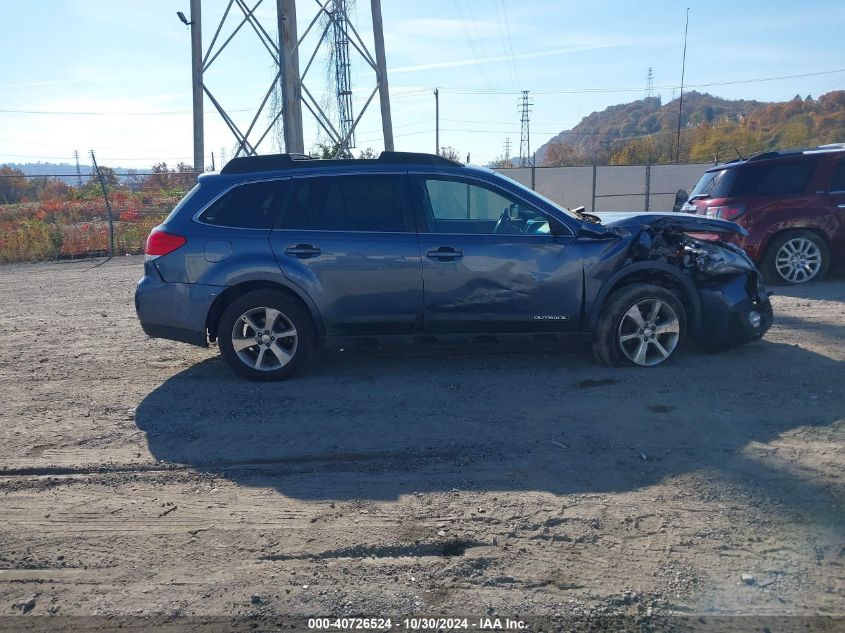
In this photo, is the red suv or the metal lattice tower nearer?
the red suv

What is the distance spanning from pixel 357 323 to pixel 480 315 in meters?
1.07

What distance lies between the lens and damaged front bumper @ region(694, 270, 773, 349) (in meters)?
6.59

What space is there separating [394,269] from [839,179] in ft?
24.6

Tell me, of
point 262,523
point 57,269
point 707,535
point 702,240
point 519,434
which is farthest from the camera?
point 57,269

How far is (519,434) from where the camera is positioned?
5121 mm

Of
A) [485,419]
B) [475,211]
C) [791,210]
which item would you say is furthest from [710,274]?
[791,210]

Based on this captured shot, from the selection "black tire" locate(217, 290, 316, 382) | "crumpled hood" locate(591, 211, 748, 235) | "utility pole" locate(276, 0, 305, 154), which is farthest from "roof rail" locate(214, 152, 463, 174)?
"utility pole" locate(276, 0, 305, 154)

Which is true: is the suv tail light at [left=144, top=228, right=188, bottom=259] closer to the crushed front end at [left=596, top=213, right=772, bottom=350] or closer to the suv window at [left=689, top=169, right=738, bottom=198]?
the crushed front end at [left=596, top=213, right=772, bottom=350]

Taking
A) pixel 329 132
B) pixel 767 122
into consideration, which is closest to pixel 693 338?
pixel 329 132

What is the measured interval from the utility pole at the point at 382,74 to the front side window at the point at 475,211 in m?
10.8

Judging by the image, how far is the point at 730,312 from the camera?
657cm

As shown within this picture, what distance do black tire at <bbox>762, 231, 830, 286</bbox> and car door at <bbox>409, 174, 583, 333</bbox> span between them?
551 centimetres

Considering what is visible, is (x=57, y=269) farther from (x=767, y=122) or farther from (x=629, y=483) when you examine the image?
Result: (x=767, y=122)

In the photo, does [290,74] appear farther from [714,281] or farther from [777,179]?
[714,281]
